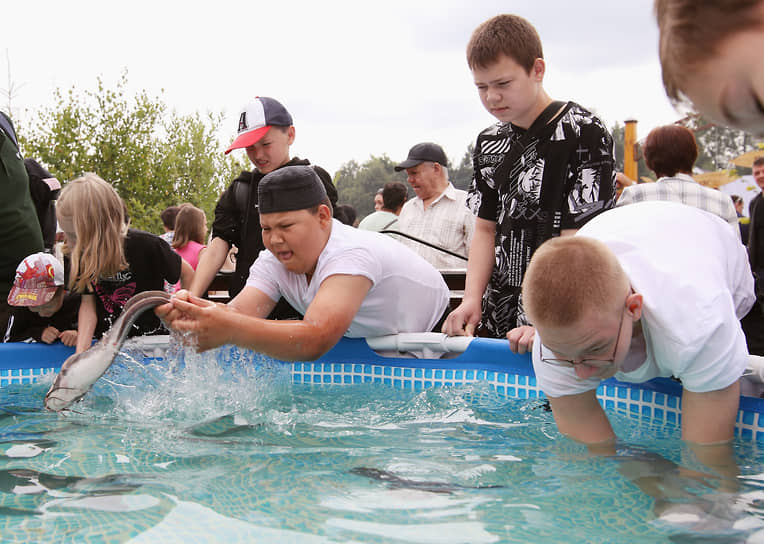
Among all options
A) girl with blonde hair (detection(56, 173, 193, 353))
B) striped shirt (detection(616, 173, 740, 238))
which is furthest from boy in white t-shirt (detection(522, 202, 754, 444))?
girl with blonde hair (detection(56, 173, 193, 353))

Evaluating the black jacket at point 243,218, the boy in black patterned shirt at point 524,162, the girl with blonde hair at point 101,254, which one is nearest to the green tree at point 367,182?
the black jacket at point 243,218

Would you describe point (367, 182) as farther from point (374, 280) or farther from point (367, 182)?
point (374, 280)

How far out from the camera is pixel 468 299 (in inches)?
142

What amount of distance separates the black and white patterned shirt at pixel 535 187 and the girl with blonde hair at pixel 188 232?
4257 millimetres

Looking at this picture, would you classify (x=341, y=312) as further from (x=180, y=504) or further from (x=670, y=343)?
(x=670, y=343)

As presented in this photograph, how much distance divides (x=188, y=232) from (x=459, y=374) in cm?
441

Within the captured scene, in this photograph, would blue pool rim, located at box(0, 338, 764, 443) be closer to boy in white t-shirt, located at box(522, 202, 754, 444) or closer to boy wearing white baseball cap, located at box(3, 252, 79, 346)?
boy wearing white baseball cap, located at box(3, 252, 79, 346)

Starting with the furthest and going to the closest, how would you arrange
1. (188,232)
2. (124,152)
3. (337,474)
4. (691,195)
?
(124,152)
(188,232)
(691,195)
(337,474)

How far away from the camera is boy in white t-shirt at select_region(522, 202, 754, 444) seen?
6.50 feet

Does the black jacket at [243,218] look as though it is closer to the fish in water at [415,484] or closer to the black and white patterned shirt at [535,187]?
the black and white patterned shirt at [535,187]

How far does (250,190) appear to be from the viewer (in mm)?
4461

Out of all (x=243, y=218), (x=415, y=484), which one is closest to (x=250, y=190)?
(x=243, y=218)

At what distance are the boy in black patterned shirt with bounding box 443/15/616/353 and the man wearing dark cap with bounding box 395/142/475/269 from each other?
7.32 feet

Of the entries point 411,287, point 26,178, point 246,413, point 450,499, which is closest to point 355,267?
point 411,287
